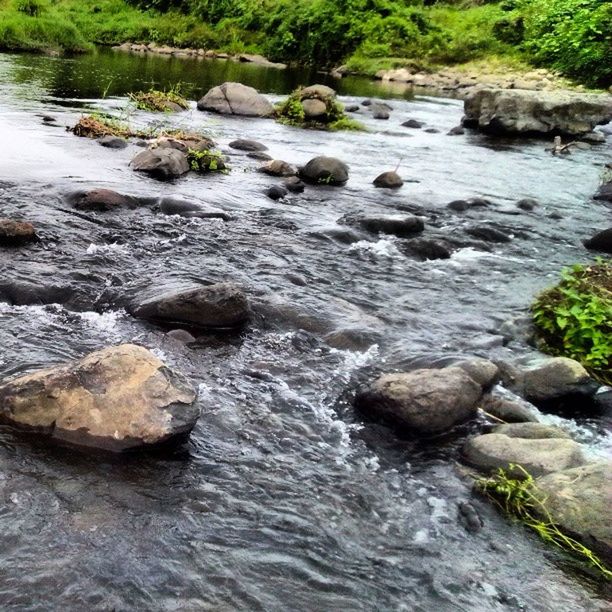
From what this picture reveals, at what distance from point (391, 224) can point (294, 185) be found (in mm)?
2646

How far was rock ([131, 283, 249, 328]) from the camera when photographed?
5977 mm

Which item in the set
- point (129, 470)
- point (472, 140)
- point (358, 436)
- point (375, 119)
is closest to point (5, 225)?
point (129, 470)

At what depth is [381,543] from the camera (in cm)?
364

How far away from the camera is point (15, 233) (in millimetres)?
7332

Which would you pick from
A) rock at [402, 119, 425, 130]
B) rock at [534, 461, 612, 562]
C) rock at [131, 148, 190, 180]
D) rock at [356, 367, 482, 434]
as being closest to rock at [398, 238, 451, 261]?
rock at [356, 367, 482, 434]

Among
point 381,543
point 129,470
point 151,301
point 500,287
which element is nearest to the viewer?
point 381,543

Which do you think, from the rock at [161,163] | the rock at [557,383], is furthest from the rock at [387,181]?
the rock at [557,383]

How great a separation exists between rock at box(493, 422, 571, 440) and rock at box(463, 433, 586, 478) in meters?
0.17

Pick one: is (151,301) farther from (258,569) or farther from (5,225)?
(258,569)

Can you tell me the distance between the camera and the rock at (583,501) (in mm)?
3697

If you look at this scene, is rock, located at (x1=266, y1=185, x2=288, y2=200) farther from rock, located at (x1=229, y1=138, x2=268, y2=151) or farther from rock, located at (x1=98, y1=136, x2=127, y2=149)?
rock, located at (x1=98, y1=136, x2=127, y2=149)

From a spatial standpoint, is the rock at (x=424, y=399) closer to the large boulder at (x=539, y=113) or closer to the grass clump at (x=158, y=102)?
the grass clump at (x=158, y=102)

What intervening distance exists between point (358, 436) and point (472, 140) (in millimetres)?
16356

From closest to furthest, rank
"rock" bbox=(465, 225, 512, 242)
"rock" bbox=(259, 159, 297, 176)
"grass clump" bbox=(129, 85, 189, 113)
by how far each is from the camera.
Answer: "rock" bbox=(465, 225, 512, 242)
"rock" bbox=(259, 159, 297, 176)
"grass clump" bbox=(129, 85, 189, 113)
